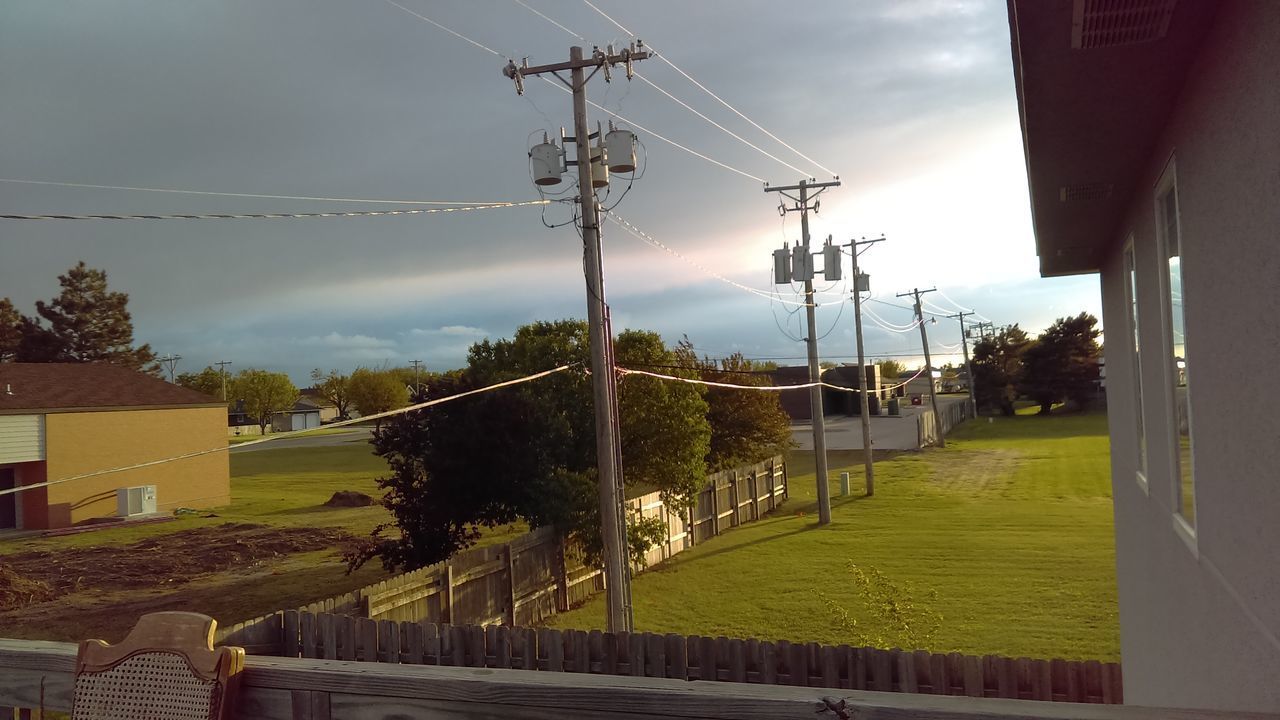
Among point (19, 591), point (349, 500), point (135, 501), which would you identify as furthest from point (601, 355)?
point (135, 501)

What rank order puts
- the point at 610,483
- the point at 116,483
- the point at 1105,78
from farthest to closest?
the point at 116,483 → the point at 610,483 → the point at 1105,78

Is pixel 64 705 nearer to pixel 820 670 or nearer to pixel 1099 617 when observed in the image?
pixel 820 670

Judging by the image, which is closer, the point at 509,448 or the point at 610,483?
the point at 610,483

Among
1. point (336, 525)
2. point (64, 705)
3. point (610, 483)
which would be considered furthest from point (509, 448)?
point (64, 705)

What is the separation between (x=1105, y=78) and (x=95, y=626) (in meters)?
17.8

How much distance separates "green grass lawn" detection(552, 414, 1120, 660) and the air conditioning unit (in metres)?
20.5

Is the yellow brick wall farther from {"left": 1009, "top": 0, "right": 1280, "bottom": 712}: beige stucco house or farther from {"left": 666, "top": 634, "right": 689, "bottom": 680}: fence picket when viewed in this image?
{"left": 1009, "top": 0, "right": 1280, "bottom": 712}: beige stucco house

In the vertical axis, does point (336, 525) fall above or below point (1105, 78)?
below

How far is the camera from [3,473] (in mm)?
30688

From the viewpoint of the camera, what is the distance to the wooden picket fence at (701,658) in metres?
7.67

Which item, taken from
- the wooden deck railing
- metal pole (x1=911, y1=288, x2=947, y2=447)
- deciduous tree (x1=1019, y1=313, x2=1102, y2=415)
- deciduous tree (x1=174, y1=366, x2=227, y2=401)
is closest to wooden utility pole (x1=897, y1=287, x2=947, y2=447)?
metal pole (x1=911, y1=288, x2=947, y2=447)

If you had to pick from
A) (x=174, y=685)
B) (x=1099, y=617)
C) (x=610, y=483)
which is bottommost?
(x=1099, y=617)

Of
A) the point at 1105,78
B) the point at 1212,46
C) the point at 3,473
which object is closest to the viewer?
the point at 1212,46

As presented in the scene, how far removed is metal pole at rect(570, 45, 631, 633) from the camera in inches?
539
